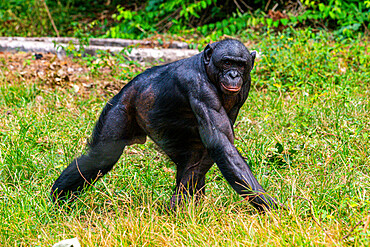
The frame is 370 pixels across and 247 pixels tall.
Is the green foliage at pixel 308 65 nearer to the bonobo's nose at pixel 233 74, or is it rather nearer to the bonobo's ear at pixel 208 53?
the bonobo's ear at pixel 208 53

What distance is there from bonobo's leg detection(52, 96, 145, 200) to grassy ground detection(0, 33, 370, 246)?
15 cm

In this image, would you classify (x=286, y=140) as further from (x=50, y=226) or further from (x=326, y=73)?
(x=50, y=226)

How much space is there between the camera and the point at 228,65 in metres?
3.47

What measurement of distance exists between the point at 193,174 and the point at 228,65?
974mm

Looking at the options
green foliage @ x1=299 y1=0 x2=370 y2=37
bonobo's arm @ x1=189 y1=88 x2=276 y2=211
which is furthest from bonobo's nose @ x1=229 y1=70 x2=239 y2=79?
green foliage @ x1=299 y1=0 x2=370 y2=37

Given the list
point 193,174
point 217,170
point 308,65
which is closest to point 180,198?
point 193,174

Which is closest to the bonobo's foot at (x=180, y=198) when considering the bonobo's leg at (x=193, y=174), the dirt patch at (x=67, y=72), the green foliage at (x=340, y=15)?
the bonobo's leg at (x=193, y=174)

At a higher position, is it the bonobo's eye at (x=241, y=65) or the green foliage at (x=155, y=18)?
the bonobo's eye at (x=241, y=65)

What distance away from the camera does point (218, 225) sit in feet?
11.2

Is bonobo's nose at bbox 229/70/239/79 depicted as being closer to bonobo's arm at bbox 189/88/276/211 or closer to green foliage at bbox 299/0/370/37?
bonobo's arm at bbox 189/88/276/211

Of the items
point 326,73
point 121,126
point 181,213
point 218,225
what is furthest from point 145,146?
point 326,73

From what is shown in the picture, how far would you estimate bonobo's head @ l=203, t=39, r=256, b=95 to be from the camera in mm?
3410

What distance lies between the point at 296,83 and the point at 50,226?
3.90 meters

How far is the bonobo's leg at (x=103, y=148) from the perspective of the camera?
159 inches
